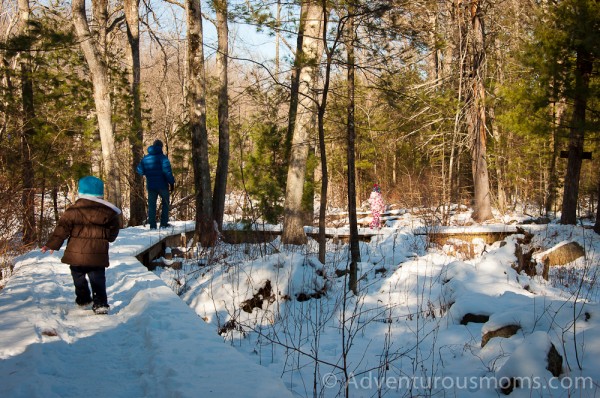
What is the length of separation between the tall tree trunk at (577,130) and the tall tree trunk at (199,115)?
9.80 meters

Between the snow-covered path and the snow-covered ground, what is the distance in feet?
0.04

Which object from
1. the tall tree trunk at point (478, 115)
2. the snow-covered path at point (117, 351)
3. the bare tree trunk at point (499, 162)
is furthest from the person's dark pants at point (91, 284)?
the bare tree trunk at point (499, 162)

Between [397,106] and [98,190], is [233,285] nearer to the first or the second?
[98,190]

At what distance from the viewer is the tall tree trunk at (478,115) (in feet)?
45.8

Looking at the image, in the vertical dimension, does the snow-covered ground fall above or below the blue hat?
below

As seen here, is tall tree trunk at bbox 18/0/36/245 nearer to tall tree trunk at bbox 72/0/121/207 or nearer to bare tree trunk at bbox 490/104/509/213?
tall tree trunk at bbox 72/0/121/207

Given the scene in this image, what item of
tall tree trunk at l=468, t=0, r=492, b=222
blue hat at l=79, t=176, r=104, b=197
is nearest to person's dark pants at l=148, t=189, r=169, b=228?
blue hat at l=79, t=176, r=104, b=197

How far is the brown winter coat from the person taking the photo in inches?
181

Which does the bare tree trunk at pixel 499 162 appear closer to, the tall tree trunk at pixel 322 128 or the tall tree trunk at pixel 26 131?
the tall tree trunk at pixel 322 128

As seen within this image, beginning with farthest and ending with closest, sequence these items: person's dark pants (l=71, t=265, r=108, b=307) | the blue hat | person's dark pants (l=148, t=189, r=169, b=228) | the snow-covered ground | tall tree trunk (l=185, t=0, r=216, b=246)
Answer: person's dark pants (l=148, t=189, r=169, b=228) < tall tree trunk (l=185, t=0, r=216, b=246) < the blue hat < person's dark pants (l=71, t=265, r=108, b=307) < the snow-covered ground

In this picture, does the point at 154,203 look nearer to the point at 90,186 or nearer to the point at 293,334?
the point at 90,186

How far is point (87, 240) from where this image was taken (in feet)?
15.3

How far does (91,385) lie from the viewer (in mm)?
2928

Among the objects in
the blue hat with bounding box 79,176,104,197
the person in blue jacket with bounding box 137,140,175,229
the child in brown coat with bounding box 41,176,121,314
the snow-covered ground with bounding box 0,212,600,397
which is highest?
the person in blue jacket with bounding box 137,140,175,229
